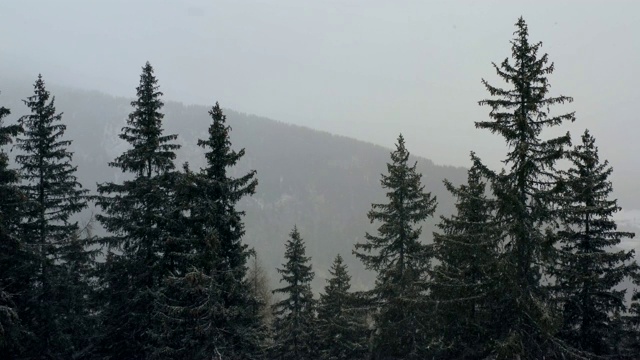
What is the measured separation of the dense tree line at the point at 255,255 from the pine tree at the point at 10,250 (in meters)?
0.08

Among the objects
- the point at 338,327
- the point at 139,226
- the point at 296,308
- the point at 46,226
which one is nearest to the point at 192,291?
the point at 139,226

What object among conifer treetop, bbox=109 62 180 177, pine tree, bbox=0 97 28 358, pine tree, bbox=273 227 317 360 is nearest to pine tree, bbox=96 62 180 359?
conifer treetop, bbox=109 62 180 177

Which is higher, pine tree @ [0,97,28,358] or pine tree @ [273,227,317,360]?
pine tree @ [0,97,28,358]

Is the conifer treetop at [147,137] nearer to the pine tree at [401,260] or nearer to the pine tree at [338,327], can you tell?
the pine tree at [401,260]

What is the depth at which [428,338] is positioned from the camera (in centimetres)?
1894

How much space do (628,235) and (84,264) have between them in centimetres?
2663

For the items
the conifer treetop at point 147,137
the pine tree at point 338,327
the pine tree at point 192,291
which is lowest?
the pine tree at point 338,327

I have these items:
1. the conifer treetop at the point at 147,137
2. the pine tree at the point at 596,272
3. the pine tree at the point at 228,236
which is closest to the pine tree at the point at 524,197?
the pine tree at the point at 596,272

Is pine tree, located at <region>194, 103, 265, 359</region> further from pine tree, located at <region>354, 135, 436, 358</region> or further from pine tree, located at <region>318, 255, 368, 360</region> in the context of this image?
pine tree, located at <region>318, 255, 368, 360</region>

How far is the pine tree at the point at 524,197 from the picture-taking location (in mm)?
12125

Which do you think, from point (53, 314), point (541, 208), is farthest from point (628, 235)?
point (53, 314)

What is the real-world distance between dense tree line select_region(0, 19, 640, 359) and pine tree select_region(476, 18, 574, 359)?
5 cm

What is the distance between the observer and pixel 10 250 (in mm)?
16094

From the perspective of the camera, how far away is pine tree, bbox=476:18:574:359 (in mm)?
12125
